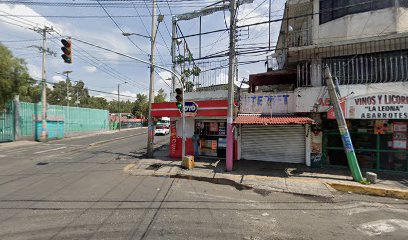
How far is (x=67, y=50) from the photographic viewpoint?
10016mm

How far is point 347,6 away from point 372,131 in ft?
20.1

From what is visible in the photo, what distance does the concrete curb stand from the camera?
824cm

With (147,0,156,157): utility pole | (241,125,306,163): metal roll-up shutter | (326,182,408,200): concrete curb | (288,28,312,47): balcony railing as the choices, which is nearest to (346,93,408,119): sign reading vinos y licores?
(241,125,306,163): metal roll-up shutter

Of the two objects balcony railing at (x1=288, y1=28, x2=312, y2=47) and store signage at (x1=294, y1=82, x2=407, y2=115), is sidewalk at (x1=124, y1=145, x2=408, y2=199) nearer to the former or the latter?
store signage at (x1=294, y1=82, x2=407, y2=115)

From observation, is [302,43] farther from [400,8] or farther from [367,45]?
[400,8]

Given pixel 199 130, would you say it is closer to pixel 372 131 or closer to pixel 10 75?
pixel 372 131

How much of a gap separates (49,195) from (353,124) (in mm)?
13188

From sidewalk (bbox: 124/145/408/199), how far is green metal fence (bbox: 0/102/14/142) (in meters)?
17.0

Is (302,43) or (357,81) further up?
(302,43)

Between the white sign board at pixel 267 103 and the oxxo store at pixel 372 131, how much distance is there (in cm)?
168

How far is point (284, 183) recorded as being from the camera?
948 centimetres

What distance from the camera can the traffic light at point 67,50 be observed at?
32.7 ft

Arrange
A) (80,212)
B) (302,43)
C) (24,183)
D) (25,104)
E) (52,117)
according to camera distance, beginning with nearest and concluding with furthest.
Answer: (80,212) < (24,183) < (302,43) < (25,104) < (52,117)

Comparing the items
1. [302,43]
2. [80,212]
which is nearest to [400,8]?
[302,43]
